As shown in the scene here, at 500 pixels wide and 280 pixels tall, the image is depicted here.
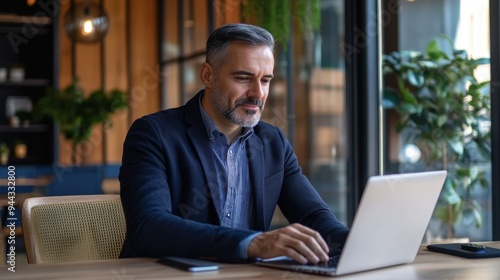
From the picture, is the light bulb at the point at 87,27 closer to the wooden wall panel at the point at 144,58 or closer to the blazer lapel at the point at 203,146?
the wooden wall panel at the point at 144,58

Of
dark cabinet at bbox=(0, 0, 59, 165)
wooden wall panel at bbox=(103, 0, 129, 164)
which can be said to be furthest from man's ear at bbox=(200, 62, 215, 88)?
wooden wall panel at bbox=(103, 0, 129, 164)

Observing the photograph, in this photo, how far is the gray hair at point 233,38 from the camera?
7.39 ft

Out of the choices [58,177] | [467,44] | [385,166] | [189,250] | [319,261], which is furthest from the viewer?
[58,177]

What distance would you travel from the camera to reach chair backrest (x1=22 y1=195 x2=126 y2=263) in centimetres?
211

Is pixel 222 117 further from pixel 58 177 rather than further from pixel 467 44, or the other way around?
pixel 58 177

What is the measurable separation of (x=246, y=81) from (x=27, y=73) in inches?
285

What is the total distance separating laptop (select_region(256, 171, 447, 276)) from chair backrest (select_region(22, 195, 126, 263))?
2.20 ft

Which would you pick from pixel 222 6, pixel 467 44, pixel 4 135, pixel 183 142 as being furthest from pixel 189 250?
pixel 4 135

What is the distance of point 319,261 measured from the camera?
1.69m

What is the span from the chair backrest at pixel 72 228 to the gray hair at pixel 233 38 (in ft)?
1.77

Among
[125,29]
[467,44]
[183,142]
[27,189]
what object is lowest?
[27,189]

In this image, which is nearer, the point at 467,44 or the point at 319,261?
the point at 319,261

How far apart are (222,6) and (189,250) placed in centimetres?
597

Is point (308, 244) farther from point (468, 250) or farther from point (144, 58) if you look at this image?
point (144, 58)
